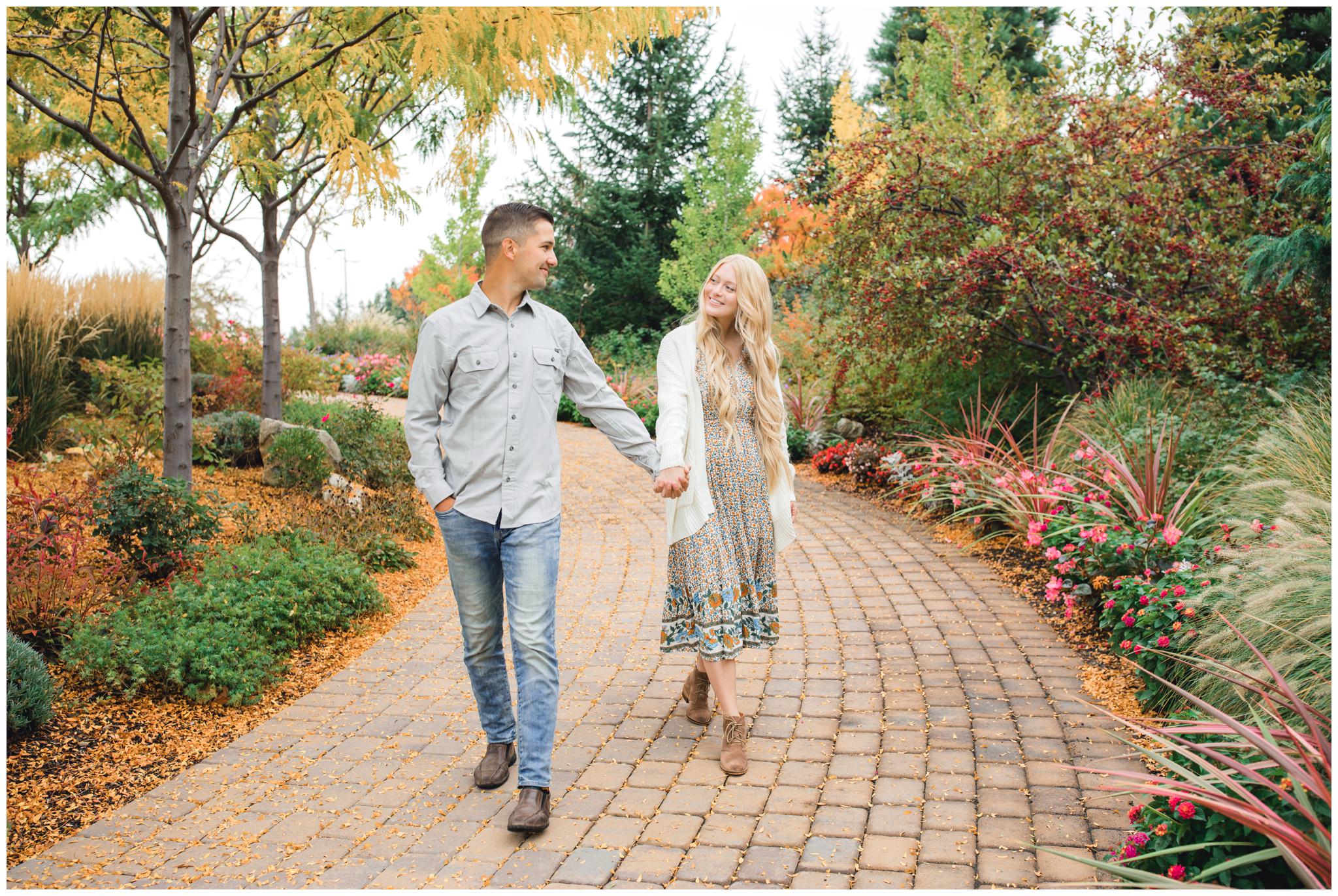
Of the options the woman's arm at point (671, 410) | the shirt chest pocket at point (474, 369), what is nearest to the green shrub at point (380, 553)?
the woman's arm at point (671, 410)

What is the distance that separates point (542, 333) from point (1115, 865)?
2.34m

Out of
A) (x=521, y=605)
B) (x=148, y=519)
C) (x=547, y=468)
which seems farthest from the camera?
(x=148, y=519)

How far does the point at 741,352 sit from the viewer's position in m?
3.68

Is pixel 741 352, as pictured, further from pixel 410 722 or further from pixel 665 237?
pixel 665 237

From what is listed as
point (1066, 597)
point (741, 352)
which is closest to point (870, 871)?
point (741, 352)

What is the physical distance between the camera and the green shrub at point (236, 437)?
319 inches

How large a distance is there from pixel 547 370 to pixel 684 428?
1.90 ft

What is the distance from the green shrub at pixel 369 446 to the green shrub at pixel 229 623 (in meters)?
2.53

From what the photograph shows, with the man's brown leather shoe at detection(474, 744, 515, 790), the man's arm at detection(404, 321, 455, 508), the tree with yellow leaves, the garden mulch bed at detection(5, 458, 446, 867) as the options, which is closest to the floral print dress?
the man's brown leather shoe at detection(474, 744, 515, 790)

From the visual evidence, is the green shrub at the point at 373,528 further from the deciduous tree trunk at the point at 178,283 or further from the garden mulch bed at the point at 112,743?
the garden mulch bed at the point at 112,743

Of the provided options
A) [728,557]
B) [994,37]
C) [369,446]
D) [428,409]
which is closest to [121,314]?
[369,446]

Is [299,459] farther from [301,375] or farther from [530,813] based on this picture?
[301,375]

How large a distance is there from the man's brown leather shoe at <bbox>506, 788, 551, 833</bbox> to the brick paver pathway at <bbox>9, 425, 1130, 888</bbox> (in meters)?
0.06

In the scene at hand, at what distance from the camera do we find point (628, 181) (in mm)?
20031
